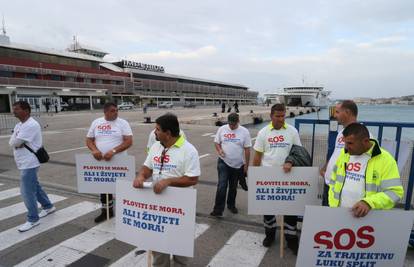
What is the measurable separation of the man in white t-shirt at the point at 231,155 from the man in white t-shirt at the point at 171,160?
2.11 m

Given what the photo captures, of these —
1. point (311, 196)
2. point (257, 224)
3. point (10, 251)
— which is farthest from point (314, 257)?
point (10, 251)

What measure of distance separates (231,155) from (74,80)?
223ft

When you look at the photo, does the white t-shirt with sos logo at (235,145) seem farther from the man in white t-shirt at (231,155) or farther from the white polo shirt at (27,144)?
the white polo shirt at (27,144)

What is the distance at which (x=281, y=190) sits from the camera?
3.57m

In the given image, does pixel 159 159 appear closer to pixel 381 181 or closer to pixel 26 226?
pixel 381 181

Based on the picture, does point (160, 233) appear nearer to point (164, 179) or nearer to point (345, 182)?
point (164, 179)

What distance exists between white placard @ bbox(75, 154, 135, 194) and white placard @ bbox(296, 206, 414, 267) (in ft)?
9.52

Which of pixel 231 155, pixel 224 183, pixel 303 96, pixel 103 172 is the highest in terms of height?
pixel 303 96

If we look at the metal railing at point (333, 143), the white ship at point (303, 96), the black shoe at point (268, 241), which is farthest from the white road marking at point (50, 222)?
the white ship at point (303, 96)

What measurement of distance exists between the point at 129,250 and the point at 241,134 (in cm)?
253

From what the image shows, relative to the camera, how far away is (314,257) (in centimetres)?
256

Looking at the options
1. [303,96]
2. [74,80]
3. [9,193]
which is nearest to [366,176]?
[9,193]

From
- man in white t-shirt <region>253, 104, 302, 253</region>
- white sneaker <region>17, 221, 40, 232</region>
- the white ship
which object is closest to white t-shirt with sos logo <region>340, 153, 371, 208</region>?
man in white t-shirt <region>253, 104, 302, 253</region>

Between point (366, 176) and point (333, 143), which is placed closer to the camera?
point (366, 176)
